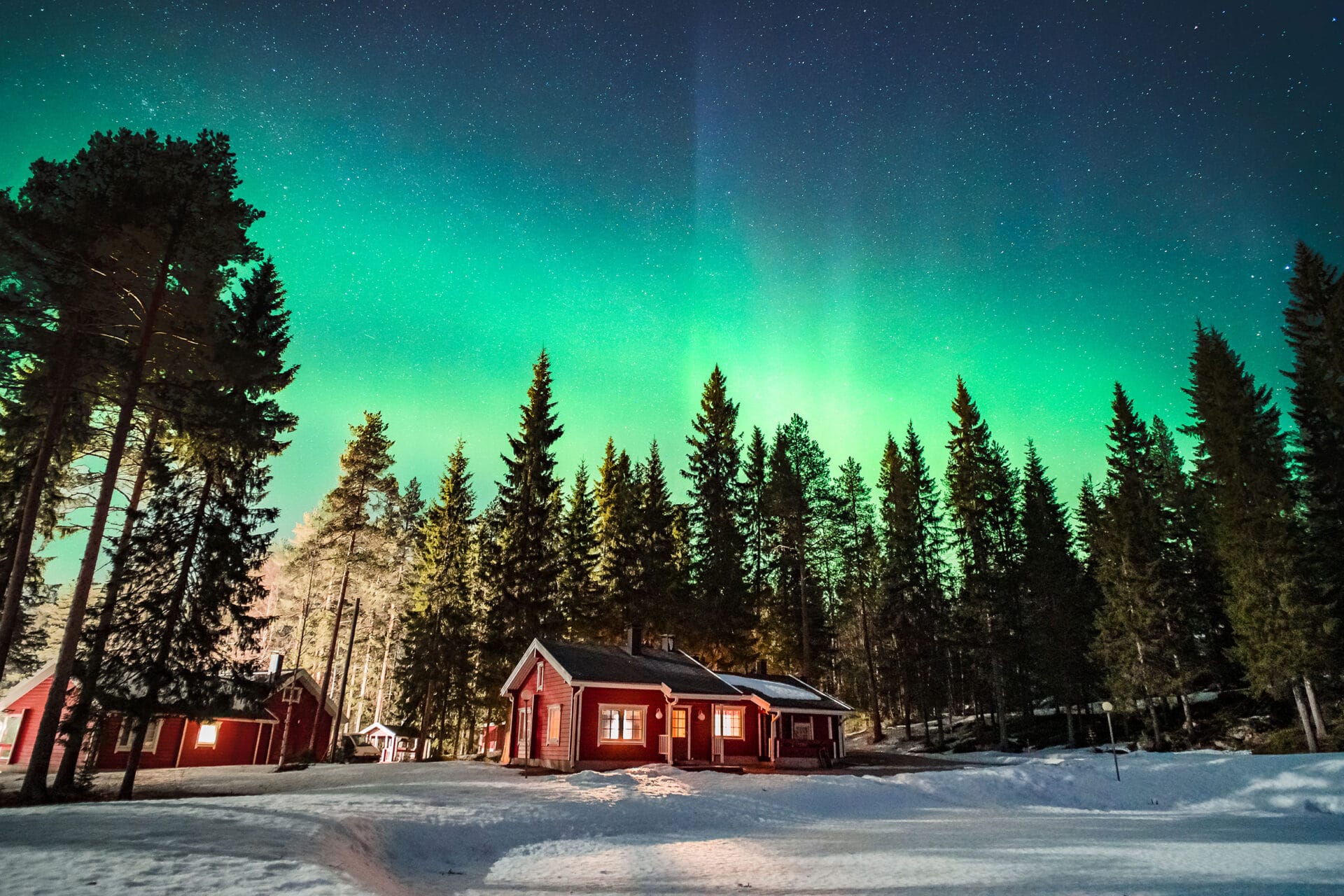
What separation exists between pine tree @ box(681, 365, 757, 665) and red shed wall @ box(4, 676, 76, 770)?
103 ft

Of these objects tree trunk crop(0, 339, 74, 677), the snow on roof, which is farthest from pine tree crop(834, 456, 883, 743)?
tree trunk crop(0, 339, 74, 677)

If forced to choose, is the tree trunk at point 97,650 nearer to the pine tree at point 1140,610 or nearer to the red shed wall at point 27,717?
the red shed wall at point 27,717

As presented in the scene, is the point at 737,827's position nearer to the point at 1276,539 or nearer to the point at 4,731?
the point at 1276,539

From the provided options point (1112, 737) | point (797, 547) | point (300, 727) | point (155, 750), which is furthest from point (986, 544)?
point (155, 750)

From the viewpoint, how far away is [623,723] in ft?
93.2

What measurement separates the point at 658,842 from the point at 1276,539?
29.8 m

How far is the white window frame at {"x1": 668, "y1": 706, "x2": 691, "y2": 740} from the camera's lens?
2952 cm

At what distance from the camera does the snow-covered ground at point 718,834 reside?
796cm

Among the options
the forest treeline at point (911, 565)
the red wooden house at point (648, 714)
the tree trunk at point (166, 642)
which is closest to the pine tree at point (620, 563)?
the forest treeline at point (911, 565)

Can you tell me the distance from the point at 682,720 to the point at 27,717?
29.2 m

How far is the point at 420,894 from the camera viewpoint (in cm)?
857

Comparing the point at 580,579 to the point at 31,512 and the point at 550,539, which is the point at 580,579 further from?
the point at 31,512

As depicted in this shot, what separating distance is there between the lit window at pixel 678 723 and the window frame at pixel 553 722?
498 centimetres

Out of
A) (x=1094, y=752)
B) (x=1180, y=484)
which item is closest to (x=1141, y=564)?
(x=1094, y=752)
